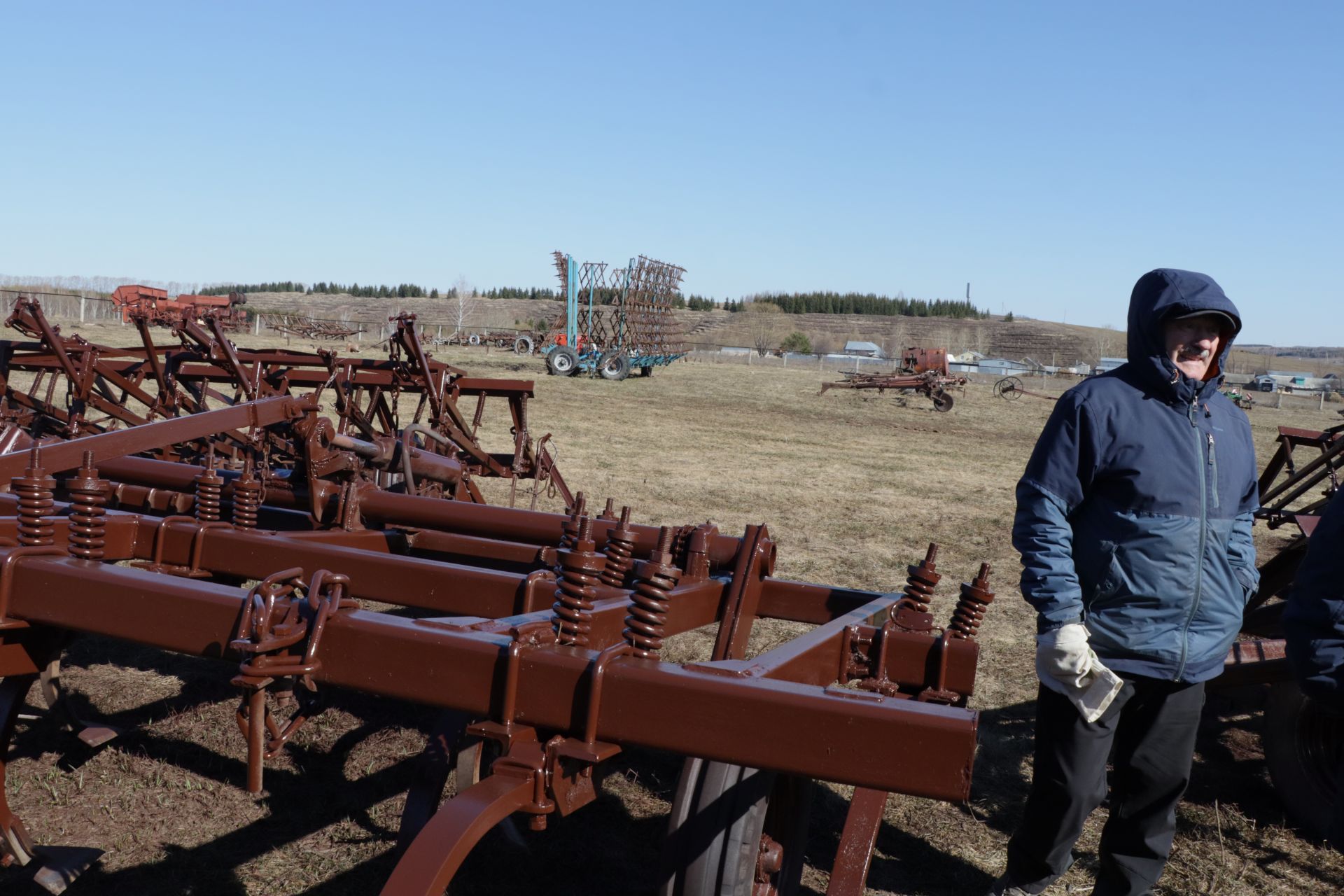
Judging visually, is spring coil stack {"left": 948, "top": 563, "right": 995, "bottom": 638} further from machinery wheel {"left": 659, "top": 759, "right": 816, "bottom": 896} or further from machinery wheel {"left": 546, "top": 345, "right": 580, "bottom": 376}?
machinery wheel {"left": 546, "top": 345, "right": 580, "bottom": 376}

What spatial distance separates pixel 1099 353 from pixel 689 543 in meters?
62.4

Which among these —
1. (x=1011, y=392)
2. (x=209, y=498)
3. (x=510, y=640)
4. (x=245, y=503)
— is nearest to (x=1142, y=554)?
(x=510, y=640)

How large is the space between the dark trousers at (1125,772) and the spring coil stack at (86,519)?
2333mm

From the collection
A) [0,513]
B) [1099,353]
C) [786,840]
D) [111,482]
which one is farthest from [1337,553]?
[1099,353]

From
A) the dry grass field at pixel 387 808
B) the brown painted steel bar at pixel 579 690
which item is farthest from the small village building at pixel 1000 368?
the brown painted steel bar at pixel 579 690

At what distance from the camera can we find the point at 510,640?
2.01 meters

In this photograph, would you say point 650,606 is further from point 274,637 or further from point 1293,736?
point 1293,736

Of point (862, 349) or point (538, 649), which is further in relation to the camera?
point (862, 349)

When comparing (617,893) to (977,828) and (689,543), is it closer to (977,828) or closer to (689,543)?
(689,543)

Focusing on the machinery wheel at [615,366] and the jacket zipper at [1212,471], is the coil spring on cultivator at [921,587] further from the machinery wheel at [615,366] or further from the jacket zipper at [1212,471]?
the machinery wheel at [615,366]

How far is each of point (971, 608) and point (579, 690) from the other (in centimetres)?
125

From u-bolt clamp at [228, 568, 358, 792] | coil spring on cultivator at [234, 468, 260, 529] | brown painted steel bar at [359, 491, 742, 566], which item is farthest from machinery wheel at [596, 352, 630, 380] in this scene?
u-bolt clamp at [228, 568, 358, 792]

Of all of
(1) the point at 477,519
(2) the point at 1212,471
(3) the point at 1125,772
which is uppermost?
(2) the point at 1212,471

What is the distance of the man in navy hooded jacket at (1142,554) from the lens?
7.93 feet
